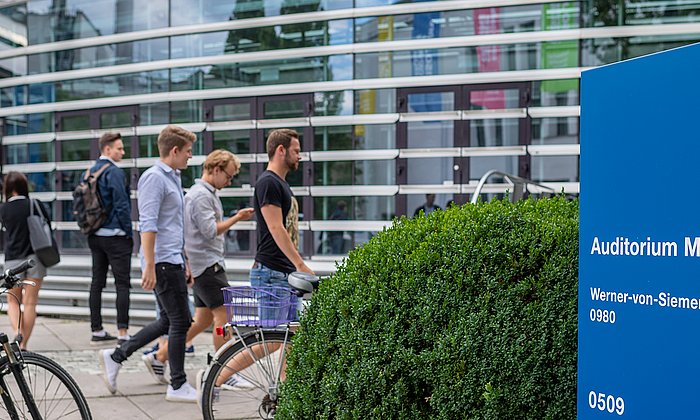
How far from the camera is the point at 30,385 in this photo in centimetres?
428

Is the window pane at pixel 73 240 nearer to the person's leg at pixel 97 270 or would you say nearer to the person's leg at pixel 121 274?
the person's leg at pixel 97 270

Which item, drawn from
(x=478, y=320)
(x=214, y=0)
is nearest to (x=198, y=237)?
(x=478, y=320)

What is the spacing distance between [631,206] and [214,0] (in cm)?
1093

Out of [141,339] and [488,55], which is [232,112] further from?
[141,339]

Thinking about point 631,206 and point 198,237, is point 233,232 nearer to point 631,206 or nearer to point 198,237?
point 198,237

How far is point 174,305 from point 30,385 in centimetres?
186

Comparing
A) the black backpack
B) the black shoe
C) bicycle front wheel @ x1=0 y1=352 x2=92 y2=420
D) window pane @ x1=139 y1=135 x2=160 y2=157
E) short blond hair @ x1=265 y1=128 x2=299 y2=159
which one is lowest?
the black shoe

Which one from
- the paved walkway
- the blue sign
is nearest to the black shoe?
the paved walkway

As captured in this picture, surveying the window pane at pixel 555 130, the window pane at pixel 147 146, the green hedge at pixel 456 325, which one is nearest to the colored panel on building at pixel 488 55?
the window pane at pixel 555 130

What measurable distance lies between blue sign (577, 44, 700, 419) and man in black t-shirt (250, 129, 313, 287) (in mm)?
3532

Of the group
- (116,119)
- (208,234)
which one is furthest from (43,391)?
(116,119)

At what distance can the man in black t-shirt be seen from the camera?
5688 millimetres

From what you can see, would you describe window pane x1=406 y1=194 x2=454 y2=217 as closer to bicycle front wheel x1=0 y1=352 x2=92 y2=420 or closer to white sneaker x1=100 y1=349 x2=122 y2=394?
white sneaker x1=100 y1=349 x2=122 y2=394

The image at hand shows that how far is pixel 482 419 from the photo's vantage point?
9.78ft
